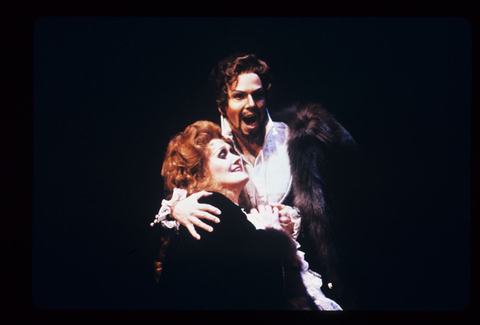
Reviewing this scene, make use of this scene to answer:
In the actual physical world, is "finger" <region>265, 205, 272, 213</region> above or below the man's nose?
below

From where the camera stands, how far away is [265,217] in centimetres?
183

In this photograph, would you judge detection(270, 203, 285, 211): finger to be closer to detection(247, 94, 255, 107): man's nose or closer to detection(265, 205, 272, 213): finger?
detection(265, 205, 272, 213): finger

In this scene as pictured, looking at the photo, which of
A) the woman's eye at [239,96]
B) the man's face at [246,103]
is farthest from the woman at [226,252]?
the woman's eye at [239,96]

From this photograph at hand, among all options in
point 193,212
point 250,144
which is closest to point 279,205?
point 250,144

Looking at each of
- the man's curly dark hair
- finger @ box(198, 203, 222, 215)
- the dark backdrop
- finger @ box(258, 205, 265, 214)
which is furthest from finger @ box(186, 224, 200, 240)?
the man's curly dark hair

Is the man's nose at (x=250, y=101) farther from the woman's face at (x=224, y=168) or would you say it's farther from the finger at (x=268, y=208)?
the finger at (x=268, y=208)

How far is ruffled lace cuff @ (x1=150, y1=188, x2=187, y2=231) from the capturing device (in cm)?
185

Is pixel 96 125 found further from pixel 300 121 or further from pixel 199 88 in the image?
pixel 300 121

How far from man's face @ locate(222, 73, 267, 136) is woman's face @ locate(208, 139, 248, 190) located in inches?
6.6

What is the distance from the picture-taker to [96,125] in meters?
1.92

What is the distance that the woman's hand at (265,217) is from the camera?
5.96 ft

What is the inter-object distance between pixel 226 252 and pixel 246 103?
0.93 meters

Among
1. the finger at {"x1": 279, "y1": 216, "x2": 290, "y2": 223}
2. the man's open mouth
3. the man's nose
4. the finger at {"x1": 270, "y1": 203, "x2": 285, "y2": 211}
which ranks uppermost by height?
the man's nose

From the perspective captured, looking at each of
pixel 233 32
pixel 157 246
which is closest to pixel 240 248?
pixel 157 246
